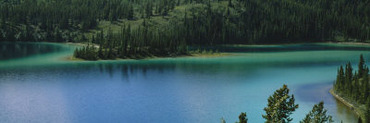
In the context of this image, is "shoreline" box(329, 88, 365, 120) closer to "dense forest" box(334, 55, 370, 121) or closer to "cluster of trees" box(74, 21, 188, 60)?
"dense forest" box(334, 55, 370, 121)

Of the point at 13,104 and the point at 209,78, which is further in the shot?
the point at 209,78

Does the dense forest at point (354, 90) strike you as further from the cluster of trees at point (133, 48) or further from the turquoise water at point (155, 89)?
the cluster of trees at point (133, 48)

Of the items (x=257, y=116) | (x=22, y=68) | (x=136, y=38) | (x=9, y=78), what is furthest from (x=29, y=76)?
(x=257, y=116)

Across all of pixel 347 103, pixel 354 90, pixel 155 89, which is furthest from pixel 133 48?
pixel 354 90

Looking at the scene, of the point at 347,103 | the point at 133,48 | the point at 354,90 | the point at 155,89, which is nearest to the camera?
the point at 354,90

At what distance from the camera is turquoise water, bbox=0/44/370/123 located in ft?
202

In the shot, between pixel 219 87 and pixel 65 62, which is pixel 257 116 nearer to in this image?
pixel 219 87

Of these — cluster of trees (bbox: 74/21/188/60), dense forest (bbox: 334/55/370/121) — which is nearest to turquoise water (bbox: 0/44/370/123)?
dense forest (bbox: 334/55/370/121)

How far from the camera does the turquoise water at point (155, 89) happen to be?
202ft

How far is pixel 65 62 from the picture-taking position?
128125 mm

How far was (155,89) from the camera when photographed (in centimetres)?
8300

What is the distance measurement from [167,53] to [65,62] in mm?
37714

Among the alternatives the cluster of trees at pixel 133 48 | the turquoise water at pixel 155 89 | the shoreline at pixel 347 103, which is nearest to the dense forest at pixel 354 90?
the shoreline at pixel 347 103

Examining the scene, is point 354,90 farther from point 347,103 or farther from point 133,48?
point 133,48
